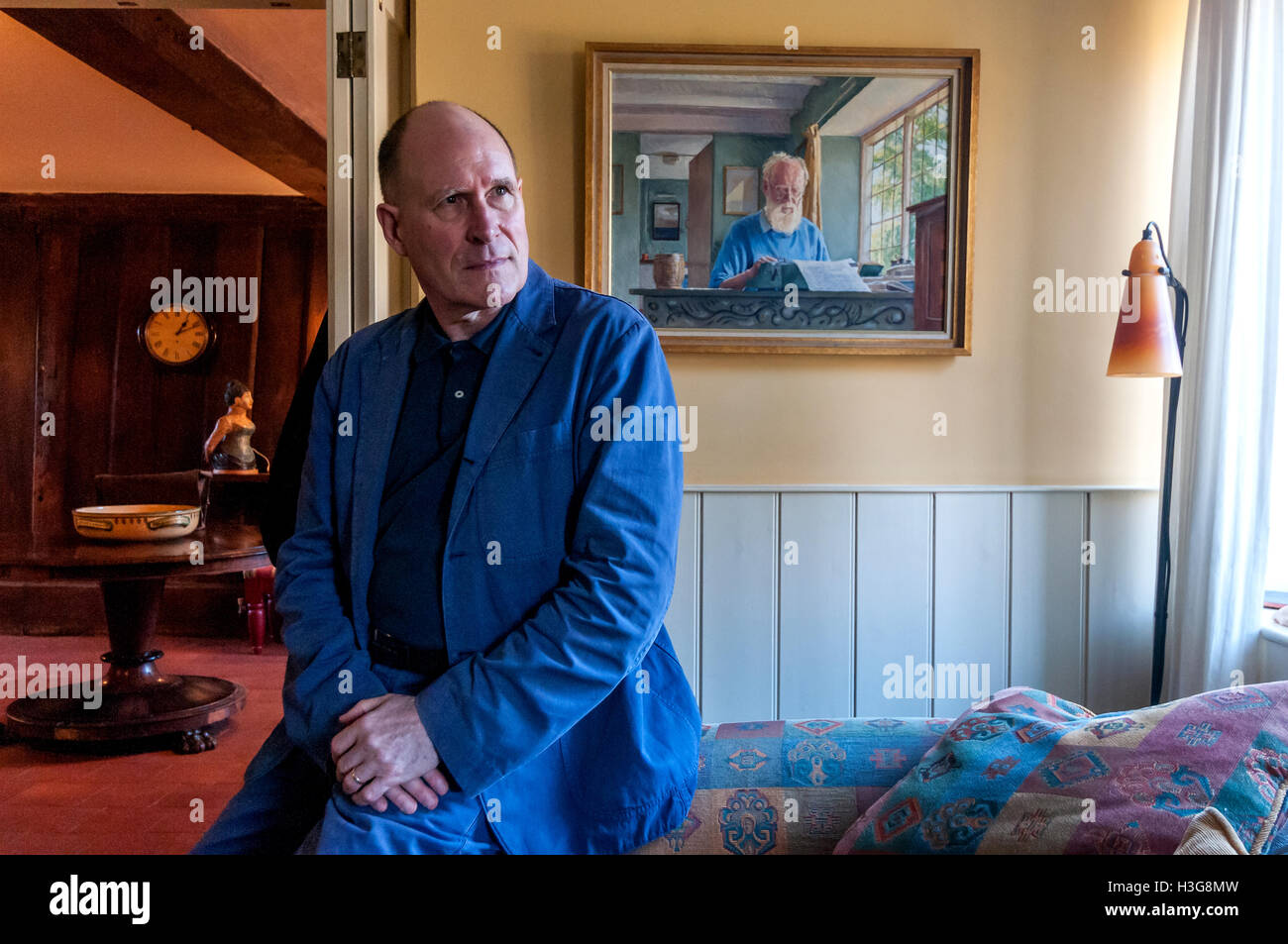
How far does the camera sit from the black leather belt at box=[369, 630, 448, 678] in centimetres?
140

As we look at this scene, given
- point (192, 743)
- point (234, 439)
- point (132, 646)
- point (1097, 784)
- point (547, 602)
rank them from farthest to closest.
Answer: point (234, 439)
point (132, 646)
point (192, 743)
point (547, 602)
point (1097, 784)

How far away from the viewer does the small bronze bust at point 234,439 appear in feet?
17.7

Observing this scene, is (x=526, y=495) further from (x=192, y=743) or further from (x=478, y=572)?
(x=192, y=743)

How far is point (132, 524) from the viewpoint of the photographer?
3639 mm

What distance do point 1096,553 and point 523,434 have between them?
1.95 meters

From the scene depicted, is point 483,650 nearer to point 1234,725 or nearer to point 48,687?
point 1234,725

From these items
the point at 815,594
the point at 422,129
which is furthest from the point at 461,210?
the point at 815,594

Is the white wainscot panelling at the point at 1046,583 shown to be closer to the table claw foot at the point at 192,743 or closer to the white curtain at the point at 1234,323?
the white curtain at the point at 1234,323

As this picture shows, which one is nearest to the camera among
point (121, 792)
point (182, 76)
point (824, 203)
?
point (824, 203)

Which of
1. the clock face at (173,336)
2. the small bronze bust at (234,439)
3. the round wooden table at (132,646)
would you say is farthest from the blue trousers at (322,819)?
the clock face at (173,336)

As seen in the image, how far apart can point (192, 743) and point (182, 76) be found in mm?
2585

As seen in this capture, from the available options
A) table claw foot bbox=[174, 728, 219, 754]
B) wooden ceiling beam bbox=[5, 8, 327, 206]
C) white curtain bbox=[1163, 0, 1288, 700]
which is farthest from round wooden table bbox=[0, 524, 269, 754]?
white curtain bbox=[1163, 0, 1288, 700]

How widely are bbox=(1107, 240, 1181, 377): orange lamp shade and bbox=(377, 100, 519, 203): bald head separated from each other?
162 cm

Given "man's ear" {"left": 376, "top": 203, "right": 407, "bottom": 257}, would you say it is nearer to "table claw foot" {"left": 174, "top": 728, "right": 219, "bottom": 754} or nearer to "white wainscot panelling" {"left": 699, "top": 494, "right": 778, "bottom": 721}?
"white wainscot panelling" {"left": 699, "top": 494, "right": 778, "bottom": 721}
